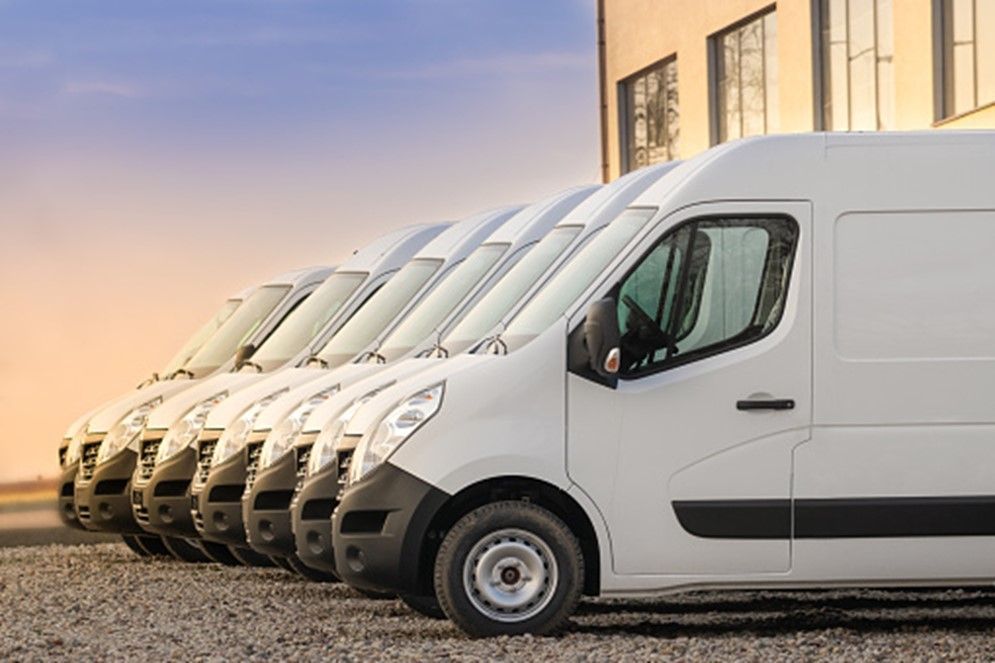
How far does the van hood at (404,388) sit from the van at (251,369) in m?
4.91

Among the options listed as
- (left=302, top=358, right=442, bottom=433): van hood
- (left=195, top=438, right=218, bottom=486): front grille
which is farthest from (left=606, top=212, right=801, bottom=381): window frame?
(left=195, top=438, right=218, bottom=486): front grille

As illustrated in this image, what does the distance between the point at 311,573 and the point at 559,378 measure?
3.43 m

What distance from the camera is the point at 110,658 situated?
12.7 m

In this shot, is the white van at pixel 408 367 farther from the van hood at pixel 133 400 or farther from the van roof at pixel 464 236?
the van hood at pixel 133 400

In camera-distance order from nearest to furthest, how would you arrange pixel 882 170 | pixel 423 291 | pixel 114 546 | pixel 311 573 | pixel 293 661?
1. pixel 293 661
2. pixel 882 170
3. pixel 311 573
4. pixel 423 291
5. pixel 114 546

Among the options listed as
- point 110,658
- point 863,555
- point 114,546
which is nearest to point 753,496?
point 863,555

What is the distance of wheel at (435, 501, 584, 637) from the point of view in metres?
12.7

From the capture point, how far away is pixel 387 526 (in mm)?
12828

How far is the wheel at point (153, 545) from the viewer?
21969 millimetres

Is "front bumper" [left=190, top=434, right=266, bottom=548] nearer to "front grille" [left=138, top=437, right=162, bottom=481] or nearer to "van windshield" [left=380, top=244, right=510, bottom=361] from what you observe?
"van windshield" [left=380, top=244, right=510, bottom=361]

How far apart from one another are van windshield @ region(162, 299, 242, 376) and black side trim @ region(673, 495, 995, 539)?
9.30 m

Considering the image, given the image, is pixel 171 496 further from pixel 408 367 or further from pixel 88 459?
pixel 408 367

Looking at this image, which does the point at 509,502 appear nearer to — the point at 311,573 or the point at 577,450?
the point at 577,450

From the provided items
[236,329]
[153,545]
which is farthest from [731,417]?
[153,545]
